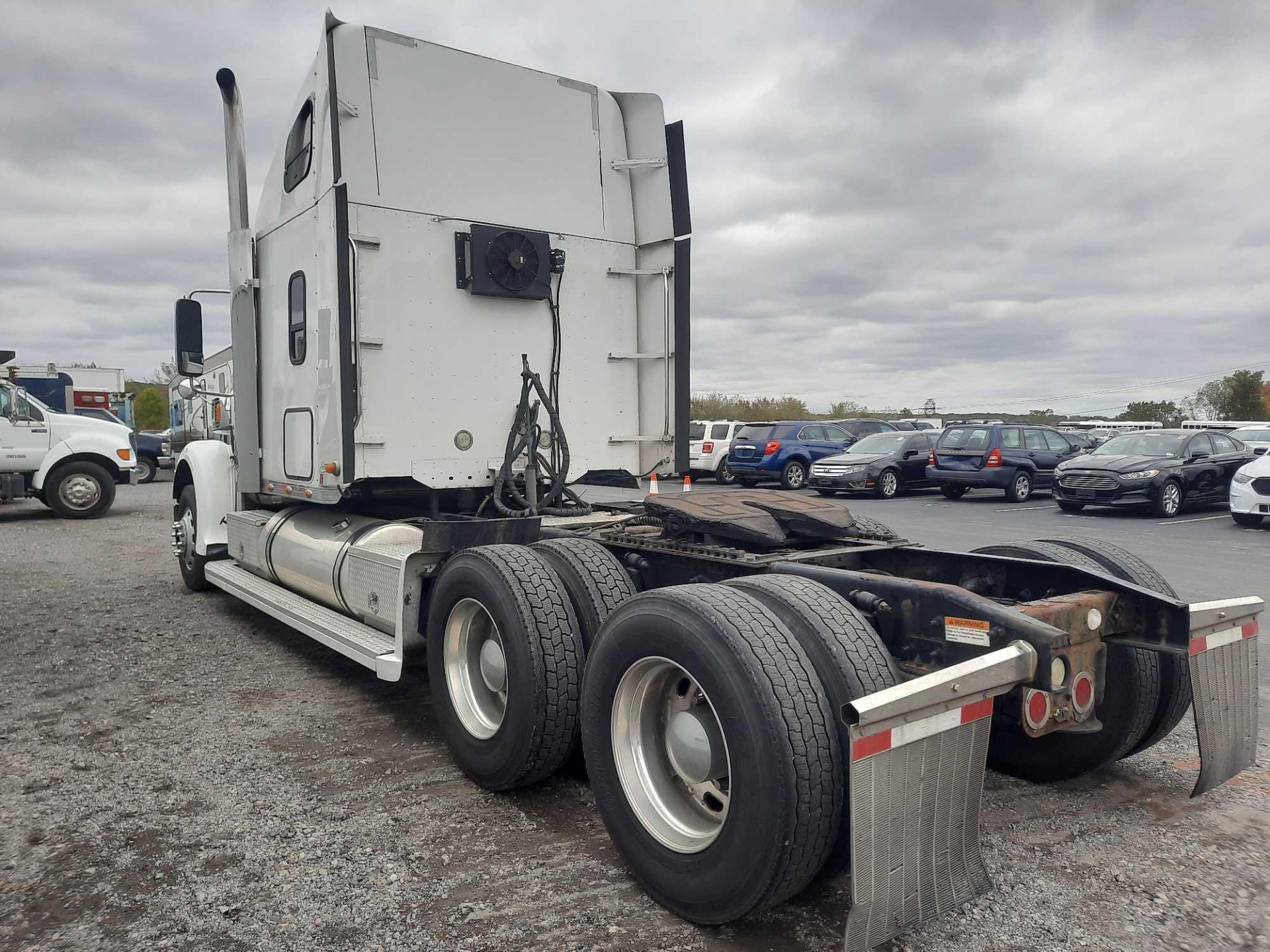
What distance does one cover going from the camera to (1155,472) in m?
15.7

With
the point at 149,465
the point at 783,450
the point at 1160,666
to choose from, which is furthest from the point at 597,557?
the point at 149,465

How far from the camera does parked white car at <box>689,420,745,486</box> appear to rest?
25.1 metres

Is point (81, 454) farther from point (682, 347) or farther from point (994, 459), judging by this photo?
point (994, 459)

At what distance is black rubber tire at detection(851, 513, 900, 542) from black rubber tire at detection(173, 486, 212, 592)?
224 inches

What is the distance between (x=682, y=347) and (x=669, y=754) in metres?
3.37

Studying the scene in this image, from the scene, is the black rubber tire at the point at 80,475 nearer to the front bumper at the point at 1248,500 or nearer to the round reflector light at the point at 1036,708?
the round reflector light at the point at 1036,708

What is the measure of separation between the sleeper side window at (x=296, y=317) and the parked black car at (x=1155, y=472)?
47.5 ft

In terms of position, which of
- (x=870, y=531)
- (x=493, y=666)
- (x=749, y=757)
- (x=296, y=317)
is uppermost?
(x=296, y=317)

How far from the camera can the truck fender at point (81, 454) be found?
1515cm

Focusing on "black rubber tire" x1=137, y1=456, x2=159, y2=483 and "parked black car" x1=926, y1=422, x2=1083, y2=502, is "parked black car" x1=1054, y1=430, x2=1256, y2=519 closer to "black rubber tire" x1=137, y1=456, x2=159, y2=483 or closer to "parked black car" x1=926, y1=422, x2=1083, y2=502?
"parked black car" x1=926, y1=422, x2=1083, y2=502

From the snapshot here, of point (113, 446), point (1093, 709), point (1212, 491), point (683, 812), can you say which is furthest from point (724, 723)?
point (1212, 491)

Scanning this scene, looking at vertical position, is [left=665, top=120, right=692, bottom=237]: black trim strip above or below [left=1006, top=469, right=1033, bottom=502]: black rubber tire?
above

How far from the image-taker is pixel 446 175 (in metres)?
5.38

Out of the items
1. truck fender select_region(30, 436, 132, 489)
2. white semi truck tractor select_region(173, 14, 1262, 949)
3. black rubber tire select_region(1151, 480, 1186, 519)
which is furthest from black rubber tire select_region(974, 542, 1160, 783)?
truck fender select_region(30, 436, 132, 489)
